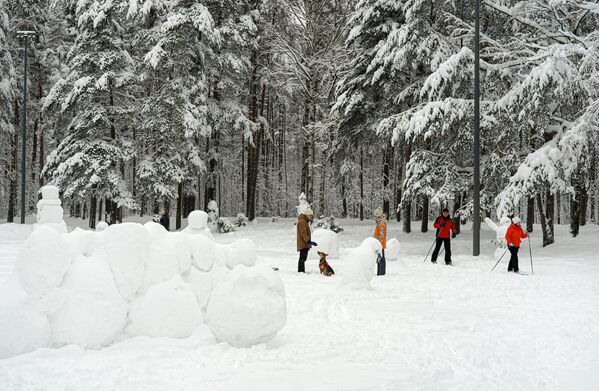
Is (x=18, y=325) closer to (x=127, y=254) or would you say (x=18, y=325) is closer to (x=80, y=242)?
(x=80, y=242)

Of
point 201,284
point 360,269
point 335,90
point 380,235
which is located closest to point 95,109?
point 335,90

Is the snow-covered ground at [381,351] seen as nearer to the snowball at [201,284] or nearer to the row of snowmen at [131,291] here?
the row of snowmen at [131,291]

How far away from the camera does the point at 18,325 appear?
16.2 ft

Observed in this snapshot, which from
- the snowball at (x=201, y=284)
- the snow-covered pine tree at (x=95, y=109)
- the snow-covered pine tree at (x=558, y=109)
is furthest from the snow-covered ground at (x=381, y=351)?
the snow-covered pine tree at (x=95, y=109)

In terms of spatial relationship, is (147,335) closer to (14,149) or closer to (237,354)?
(237,354)

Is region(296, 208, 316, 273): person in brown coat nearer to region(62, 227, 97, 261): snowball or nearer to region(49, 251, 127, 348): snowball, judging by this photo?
region(62, 227, 97, 261): snowball

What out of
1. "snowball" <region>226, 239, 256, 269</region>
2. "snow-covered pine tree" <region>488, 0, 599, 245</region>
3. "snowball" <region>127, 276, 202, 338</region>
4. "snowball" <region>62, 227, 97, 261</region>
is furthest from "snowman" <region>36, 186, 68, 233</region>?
"snow-covered pine tree" <region>488, 0, 599, 245</region>

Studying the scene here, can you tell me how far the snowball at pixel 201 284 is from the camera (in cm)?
620

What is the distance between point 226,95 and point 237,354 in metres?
21.3

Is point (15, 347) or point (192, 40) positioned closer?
point (15, 347)

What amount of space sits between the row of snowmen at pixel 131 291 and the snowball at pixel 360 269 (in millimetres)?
3683

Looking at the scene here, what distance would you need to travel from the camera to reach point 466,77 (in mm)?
16203

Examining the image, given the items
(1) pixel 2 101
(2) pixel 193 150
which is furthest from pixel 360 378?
(1) pixel 2 101

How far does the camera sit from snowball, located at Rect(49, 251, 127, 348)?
5.22 metres
